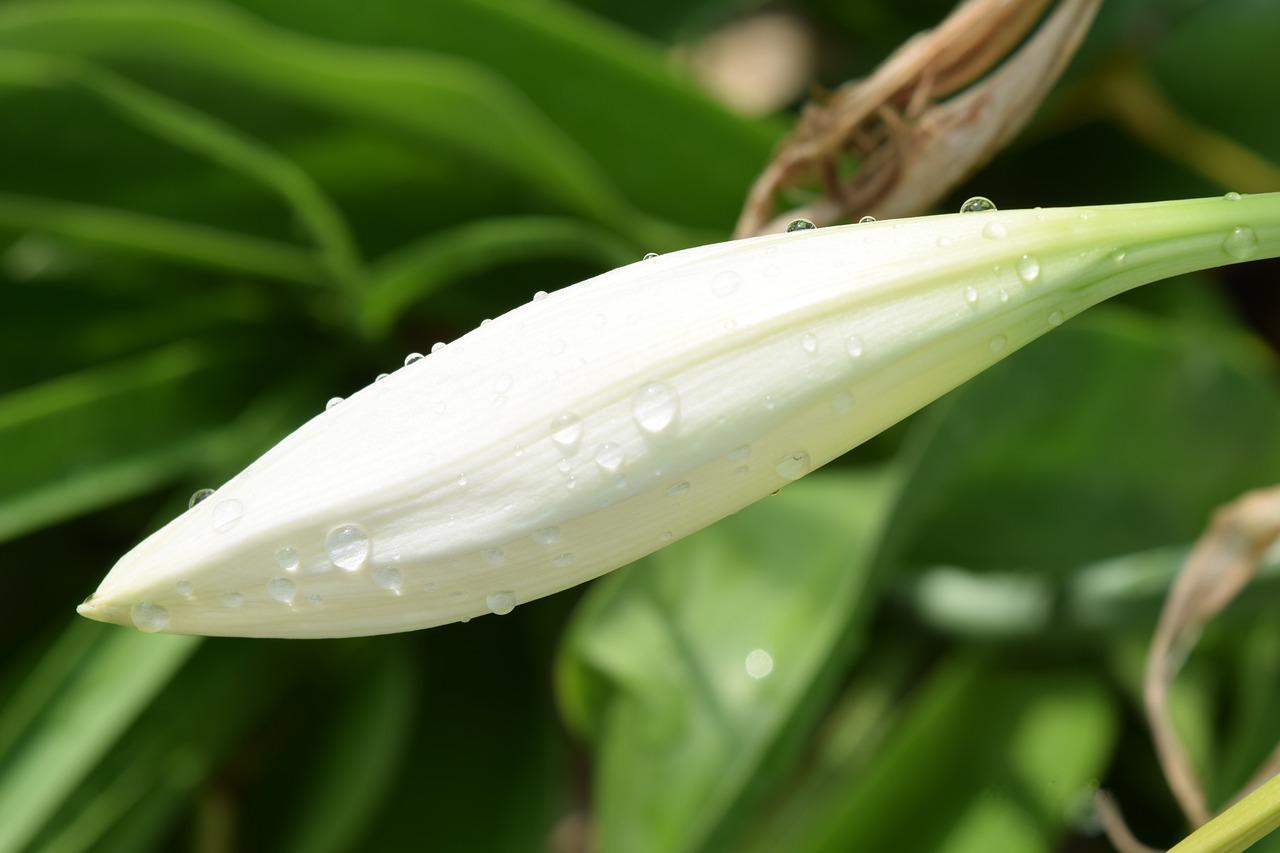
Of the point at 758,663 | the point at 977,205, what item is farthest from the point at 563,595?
the point at 977,205

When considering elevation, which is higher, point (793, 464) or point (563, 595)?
point (563, 595)

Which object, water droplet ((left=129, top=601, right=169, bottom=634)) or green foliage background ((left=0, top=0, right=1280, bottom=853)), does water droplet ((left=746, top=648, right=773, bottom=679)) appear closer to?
green foliage background ((left=0, top=0, right=1280, bottom=853))

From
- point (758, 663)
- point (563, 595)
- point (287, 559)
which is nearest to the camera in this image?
point (287, 559)

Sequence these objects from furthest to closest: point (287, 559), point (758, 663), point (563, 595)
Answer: point (563, 595), point (758, 663), point (287, 559)

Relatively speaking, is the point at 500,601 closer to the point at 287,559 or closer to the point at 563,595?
the point at 287,559

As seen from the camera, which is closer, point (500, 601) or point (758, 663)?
point (500, 601)

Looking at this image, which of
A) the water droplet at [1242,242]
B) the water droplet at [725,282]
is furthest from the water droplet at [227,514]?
the water droplet at [1242,242]

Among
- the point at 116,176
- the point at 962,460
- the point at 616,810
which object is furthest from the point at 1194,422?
the point at 116,176

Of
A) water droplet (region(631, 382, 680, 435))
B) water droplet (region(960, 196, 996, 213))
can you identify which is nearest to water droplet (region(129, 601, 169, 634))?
water droplet (region(631, 382, 680, 435))
